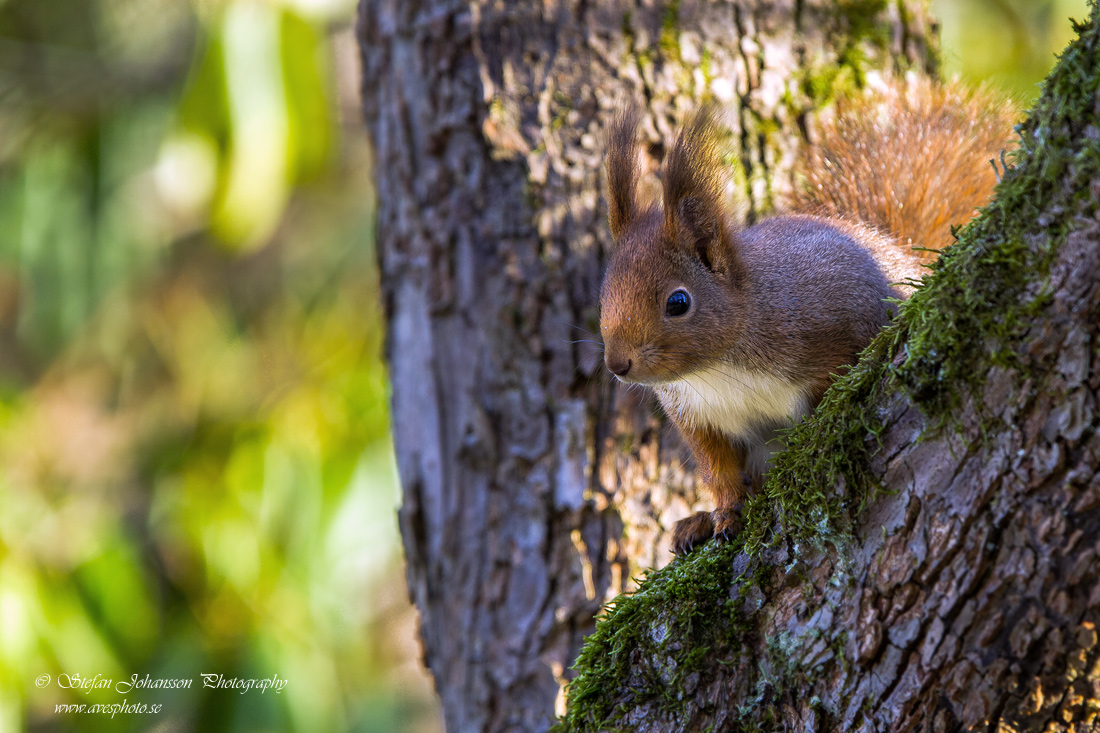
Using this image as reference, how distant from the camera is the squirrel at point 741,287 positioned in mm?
1887

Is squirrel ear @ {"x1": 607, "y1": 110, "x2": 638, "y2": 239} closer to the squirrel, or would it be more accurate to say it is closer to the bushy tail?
the squirrel

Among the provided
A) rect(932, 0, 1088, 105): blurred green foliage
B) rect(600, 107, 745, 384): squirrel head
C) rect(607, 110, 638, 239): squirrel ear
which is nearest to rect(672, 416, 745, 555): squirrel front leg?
rect(600, 107, 745, 384): squirrel head

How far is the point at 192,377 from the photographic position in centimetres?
545

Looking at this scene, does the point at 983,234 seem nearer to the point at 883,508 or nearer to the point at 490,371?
the point at 883,508

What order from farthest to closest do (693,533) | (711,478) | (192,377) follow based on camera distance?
(192,377) → (711,478) → (693,533)

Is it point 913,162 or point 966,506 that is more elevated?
point 913,162

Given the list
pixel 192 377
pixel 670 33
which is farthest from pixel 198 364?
pixel 670 33

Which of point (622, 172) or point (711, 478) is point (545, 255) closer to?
point (622, 172)

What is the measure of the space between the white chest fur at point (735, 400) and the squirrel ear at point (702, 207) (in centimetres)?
25

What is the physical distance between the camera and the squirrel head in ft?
6.21

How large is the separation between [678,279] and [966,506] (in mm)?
925

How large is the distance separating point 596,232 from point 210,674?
3430 millimetres

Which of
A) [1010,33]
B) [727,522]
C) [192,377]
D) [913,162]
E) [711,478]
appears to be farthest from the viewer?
[192,377]

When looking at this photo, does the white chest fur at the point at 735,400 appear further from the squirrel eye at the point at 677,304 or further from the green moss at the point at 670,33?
the green moss at the point at 670,33
